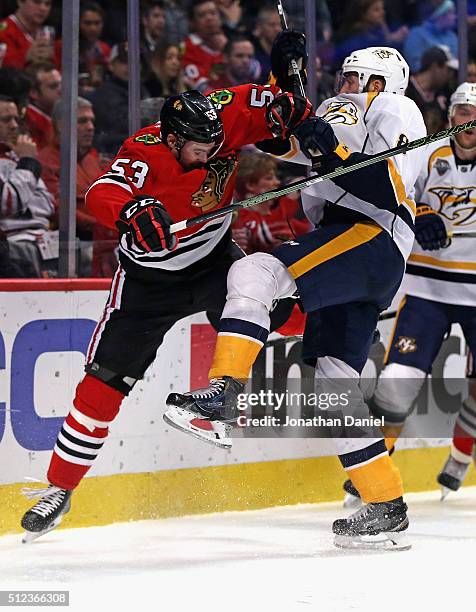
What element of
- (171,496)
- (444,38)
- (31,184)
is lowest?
(171,496)

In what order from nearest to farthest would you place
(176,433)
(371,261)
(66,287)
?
(371,261)
(66,287)
(176,433)

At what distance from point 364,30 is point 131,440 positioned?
2378 millimetres

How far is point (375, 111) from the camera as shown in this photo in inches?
134

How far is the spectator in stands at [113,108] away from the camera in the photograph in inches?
165

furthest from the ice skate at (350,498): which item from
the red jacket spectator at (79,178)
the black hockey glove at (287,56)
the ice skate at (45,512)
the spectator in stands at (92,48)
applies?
the spectator in stands at (92,48)

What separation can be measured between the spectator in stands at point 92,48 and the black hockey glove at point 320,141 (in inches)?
59.6

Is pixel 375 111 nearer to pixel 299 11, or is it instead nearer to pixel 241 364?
pixel 241 364

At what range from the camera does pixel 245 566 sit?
334cm

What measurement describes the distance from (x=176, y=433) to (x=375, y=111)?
131cm

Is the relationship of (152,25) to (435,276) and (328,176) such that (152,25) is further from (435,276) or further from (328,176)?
(328,176)

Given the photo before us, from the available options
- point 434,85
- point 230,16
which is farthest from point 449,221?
point 230,16

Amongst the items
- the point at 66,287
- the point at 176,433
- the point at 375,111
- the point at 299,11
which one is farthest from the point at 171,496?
the point at 299,11

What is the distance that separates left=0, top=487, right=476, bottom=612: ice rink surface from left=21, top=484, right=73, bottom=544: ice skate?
Answer: 0.18 feet

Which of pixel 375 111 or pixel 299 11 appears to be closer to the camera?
pixel 375 111
